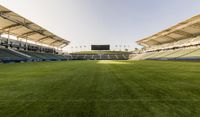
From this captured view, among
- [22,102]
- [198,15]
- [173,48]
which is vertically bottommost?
[22,102]

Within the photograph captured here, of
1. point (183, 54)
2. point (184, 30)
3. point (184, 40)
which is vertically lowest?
point (183, 54)

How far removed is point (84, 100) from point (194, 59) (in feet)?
109

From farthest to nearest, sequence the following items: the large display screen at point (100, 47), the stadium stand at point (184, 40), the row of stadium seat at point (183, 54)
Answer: the large display screen at point (100, 47)
the stadium stand at point (184, 40)
the row of stadium seat at point (183, 54)

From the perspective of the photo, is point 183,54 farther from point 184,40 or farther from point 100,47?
point 100,47

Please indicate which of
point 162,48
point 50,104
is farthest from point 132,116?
point 162,48

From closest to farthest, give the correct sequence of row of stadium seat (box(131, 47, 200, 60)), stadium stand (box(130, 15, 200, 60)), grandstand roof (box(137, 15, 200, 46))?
grandstand roof (box(137, 15, 200, 46)) → row of stadium seat (box(131, 47, 200, 60)) → stadium stand (box(130, 15, 200, 60))

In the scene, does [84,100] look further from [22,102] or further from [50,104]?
[22,102]

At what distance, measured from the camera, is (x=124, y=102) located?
3.58m

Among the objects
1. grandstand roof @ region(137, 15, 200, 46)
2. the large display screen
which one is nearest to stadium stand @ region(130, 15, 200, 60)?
grandstand roof @ region(137, 15, 200, 46)

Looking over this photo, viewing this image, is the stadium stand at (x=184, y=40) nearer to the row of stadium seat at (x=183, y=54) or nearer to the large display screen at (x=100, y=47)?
Answer: the row of stadium seat at (x=183, y=54)

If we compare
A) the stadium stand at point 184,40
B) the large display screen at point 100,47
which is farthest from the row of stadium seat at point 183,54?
the large display screen at point 100,47

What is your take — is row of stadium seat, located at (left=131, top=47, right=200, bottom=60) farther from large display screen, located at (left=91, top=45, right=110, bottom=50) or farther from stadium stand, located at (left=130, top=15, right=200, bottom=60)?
large display screen, located at (left=91, top=45, right=110, bottom=50)

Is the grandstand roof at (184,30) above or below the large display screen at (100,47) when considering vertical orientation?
above

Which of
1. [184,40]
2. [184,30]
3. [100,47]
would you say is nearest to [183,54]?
[184,30]
